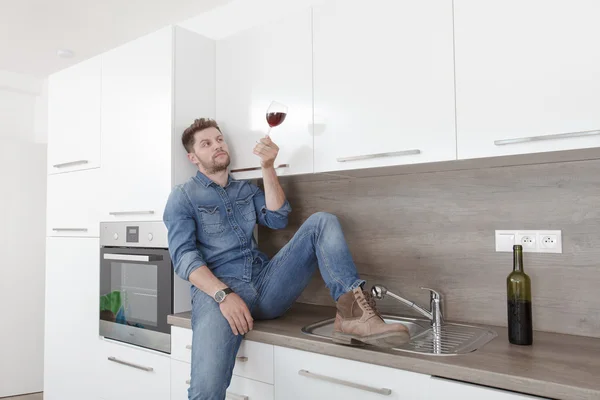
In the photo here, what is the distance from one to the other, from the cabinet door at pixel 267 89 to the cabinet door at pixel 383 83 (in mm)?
71

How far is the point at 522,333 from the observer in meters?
1.62

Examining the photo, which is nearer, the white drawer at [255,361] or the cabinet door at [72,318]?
the white drawer at [255,361]

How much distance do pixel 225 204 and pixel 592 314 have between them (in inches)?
59.6

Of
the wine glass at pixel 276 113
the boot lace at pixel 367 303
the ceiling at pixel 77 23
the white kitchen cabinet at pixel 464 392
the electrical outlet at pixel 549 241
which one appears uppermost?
the ceiling at pixel 77 23

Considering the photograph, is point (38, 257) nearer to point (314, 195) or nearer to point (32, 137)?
point (32, 137)

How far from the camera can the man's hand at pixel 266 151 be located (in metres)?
2.12

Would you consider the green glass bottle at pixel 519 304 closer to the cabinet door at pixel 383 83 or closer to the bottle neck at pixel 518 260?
the bottle neck at pixel 518 260

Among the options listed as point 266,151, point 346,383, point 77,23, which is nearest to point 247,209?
point 266,151

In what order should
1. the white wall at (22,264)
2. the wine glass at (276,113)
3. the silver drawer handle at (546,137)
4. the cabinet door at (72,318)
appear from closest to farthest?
the silver drawer handle at (546,137)
the wine glass at (276,113)
the cabinet door at (72,318)
the white wall at (22,264)

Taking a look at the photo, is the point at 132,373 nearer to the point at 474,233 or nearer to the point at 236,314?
the point at 236,314

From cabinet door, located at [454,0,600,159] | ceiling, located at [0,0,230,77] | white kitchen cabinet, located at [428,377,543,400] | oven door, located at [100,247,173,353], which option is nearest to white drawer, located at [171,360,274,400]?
oven door, located at [100,247,173,353]

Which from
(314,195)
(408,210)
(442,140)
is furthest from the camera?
(314,195)

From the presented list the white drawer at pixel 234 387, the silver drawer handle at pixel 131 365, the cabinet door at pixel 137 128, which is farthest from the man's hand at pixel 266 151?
the silver drawer handle at pixel 131 365

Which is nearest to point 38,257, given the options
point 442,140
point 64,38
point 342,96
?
point 64,38
